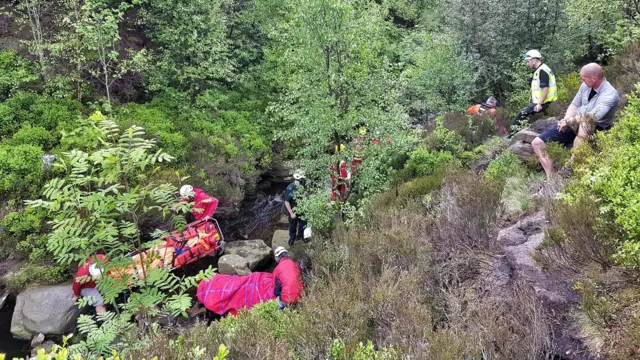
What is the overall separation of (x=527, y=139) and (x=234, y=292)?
223 inches

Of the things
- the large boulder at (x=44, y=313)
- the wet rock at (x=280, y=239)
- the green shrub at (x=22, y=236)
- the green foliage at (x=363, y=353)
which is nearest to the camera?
the green foliage at (x=363, y=353)

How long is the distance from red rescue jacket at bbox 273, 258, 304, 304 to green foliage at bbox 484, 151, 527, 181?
3247mm

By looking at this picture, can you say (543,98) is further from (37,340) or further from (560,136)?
(37,340)

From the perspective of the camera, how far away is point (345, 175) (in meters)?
8.00

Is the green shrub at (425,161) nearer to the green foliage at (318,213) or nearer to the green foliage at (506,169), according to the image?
the green foliage at (506,169)

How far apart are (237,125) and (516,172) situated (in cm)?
961

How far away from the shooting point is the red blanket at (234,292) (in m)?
6.68

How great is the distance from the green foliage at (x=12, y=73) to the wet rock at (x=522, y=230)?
1155cm

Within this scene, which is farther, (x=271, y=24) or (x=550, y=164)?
(x=271, y=24)

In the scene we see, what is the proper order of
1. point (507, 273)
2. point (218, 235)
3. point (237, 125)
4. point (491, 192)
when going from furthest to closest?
point (237, 125), point (218, 235), point (491, 192), point (507, 273)

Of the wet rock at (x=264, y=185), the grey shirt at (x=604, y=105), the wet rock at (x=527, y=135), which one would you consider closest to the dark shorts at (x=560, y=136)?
the grey shirt at (x=604, y=105)

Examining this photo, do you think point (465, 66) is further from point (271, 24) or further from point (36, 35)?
point (36, 35)

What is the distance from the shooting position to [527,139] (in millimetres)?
7004

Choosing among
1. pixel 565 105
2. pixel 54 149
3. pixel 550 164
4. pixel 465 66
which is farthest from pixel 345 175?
pixel 54 149
